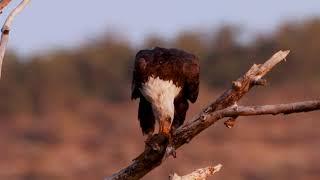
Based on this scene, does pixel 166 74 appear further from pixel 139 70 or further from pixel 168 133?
pixel 168 133

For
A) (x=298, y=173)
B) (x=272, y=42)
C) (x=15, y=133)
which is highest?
(x=272, y=42)

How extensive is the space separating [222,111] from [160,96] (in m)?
1.17

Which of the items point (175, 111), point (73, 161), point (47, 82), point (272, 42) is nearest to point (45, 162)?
point (73, 161)

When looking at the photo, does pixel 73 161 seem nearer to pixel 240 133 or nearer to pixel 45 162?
pixel 45 162

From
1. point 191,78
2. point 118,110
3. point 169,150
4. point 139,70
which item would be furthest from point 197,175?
point 118,110

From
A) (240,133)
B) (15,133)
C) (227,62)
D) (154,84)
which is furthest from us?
(227,62)

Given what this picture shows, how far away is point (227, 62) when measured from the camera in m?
35.3

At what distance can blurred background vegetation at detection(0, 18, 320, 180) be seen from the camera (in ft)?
90.3

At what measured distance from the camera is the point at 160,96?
6.66 meters

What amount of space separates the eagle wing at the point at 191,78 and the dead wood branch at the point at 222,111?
1029 mm

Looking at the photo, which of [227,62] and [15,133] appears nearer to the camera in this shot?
[15,133]

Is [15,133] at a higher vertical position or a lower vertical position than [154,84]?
higher

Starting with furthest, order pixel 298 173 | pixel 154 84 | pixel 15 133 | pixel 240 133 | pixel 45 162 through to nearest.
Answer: pixel 15 133 < pixel 240 133 < pixel 45 162 < pixel 298 173 < pixel 154 84

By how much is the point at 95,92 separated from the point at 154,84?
30236 mm
